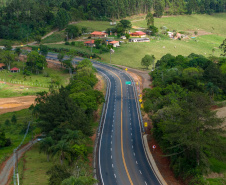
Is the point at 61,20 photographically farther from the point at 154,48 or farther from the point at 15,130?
the point at 15,130

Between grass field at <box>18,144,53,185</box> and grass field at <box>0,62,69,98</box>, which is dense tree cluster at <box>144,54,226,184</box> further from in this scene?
grass field at <box>0,62,69,98</box>

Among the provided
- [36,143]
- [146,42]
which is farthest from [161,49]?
[36,143]

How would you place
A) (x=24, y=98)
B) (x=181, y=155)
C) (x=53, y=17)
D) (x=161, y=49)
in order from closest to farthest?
(x=181, y=155), (x=24, y=98), (x=161, y=49), (x=53, y=17)

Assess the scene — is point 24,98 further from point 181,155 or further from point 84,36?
point 84,36

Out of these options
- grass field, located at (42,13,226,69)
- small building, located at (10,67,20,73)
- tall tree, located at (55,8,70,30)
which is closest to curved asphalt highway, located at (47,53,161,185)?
grass field, located at (42,13,226,69)

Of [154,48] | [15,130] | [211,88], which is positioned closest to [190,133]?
[211,88]

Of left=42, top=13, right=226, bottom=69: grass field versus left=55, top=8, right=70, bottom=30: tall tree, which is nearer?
left=42, top=13, right=226, bottom=69: grass field
